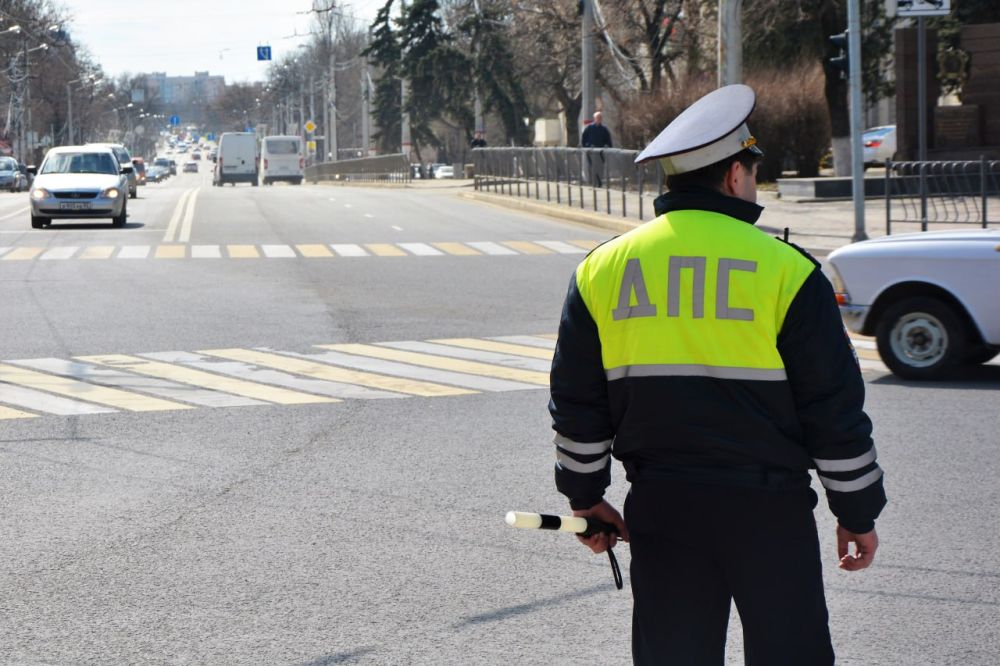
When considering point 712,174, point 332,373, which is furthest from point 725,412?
point 332,373

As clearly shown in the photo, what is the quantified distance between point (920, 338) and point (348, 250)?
13.6 meters

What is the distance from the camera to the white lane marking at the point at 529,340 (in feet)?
43.3

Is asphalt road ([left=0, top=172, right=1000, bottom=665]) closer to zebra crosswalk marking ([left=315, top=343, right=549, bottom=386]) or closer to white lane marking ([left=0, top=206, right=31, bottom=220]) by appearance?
zebra crosswalk marking ([left=315, top=343, right=549, bottom=386])

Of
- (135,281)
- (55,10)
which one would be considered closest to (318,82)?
(55,10)

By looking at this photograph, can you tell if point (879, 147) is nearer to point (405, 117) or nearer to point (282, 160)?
point (405, 117)

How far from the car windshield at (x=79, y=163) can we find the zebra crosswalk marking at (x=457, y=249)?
922cm

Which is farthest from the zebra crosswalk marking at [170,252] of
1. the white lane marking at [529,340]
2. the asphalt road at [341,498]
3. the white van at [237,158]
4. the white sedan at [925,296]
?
the white van at [237,158]

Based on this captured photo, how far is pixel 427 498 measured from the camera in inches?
294

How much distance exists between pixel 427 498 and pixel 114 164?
81.1 ft

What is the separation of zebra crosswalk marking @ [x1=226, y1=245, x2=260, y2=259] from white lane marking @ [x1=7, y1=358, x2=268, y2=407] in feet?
33.4

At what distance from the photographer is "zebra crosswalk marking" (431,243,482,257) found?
74.8ft

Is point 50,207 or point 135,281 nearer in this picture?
point 135,281

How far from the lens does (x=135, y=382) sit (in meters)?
11.3

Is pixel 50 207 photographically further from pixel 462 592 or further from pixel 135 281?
pixel 462 592
